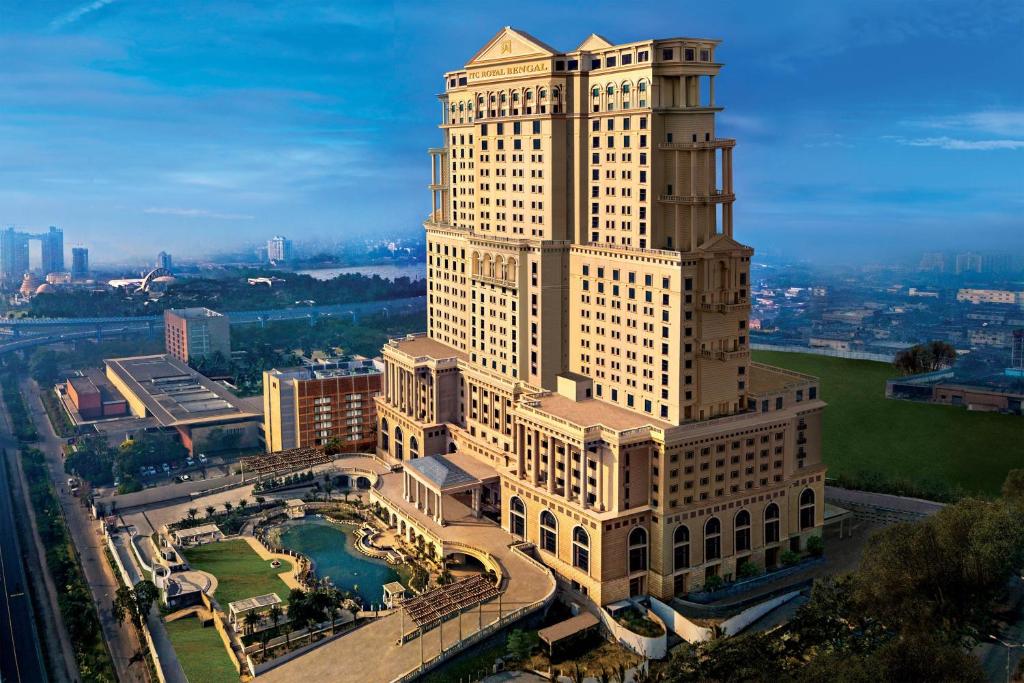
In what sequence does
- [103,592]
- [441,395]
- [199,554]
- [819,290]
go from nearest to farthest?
[103,592] < [199,554] < [441,395] < [819,290]

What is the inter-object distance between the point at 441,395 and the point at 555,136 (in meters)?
15.2

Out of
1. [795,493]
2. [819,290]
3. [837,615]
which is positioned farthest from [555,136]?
[819,290]

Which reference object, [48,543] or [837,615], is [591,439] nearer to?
[837,615]

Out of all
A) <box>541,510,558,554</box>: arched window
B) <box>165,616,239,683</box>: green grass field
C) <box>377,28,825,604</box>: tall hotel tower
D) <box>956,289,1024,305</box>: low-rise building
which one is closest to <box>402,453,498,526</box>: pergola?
<box>377,28,825,604</box>: tall hotel tower

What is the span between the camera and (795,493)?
40.1 metres

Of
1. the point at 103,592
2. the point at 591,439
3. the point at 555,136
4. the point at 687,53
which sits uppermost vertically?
the point at 687,53

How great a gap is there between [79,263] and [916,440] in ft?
305

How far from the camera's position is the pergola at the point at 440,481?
1698 inches

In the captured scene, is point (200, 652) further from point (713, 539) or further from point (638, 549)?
point (713, 539)

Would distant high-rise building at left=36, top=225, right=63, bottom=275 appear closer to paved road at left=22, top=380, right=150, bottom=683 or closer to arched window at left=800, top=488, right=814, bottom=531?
paved road at left=22, top=380, right=150, bottom=683

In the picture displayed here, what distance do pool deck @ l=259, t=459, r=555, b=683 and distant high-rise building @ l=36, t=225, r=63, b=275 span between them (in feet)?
247

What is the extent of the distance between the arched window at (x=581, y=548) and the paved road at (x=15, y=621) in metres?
19.6

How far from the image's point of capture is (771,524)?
39.7 metres

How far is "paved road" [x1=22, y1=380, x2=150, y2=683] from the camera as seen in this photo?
34.4 m
